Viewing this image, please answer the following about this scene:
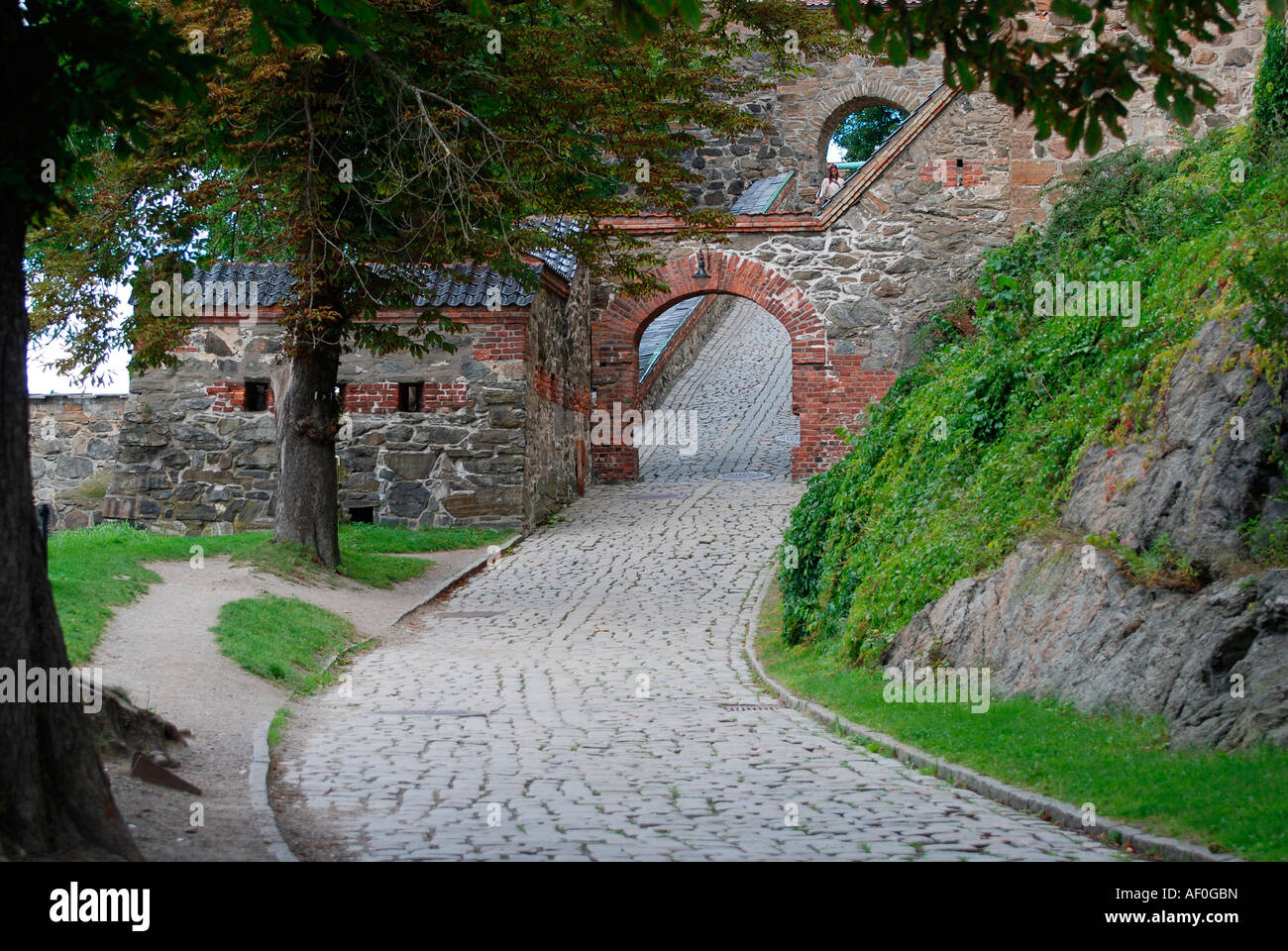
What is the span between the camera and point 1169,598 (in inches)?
308

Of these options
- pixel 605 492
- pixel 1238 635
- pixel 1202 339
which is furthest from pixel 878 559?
pixel 605 492

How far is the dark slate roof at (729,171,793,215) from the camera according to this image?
2838cm

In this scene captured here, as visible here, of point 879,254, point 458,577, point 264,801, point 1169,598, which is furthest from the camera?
point 879,254

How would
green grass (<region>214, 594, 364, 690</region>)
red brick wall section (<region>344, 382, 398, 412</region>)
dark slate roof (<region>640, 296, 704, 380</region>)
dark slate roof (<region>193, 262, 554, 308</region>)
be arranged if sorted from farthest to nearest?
1. dark slate roof (<region>640, 296, 704, 380</region>)
2. red brick wall section (<region>344, 382, 398, 412</region>)
3. dark slate roof (<region>193, 262, 554, 308</region>)
4. green grass (<region>214, 594, 364, 690</region>)

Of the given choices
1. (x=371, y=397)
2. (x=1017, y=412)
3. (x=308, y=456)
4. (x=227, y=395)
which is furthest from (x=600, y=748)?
(x=227, y=395)

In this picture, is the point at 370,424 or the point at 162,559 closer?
the point at 162,559

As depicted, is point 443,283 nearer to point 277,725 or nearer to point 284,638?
point 284,638

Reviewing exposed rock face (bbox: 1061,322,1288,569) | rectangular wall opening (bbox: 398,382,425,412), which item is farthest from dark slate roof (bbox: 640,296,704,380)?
exposed rock face (bbox: 1061,322,1288,569)

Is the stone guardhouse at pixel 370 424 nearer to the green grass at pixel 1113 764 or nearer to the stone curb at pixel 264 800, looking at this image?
the green grass at pixel 1113 764

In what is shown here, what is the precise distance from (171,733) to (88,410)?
1588cm

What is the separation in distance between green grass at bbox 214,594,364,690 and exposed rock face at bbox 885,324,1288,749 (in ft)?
16.7

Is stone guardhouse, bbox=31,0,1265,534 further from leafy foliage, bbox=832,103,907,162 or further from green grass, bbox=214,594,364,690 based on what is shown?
leafy foliage, bbox=832,103,907,162

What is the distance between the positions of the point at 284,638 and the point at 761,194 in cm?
1997
